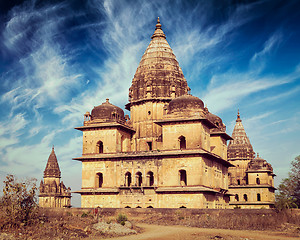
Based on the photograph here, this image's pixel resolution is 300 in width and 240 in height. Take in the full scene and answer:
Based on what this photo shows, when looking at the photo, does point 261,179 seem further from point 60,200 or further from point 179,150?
point 60,200

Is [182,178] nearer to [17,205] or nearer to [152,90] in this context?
[152,90]

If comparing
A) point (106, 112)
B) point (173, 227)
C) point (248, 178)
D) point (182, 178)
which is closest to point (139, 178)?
point (182, 178)

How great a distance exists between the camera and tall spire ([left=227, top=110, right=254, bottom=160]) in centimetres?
6594

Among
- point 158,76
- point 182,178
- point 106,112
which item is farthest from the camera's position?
point 158,76

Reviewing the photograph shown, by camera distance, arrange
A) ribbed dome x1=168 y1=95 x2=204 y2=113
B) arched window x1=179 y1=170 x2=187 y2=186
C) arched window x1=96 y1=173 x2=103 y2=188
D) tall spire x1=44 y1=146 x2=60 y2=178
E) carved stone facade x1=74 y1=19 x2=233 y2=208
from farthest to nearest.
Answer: tall spire x1=44 y1=146 x2=60 y2=178
arched window x1=96 y1=173 x2=103 y2=188
ribbed dome x1=168 y1=95 x2=204 y2=113
arched window x1=179 y1=170 x2=187 y2=186
carved stone facade x1=74 y1=19 x2=233 y2=208

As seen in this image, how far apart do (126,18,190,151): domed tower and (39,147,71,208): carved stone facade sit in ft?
74.0

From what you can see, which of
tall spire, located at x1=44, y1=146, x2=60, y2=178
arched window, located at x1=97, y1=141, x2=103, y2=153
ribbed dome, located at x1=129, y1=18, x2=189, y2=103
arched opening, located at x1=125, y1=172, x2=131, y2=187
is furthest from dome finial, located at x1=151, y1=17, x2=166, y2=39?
tall spire, located at x1=44, y1=146, x2=60, y2=178

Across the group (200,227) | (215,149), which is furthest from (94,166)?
(200,227)

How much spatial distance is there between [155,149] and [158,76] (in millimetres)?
8102

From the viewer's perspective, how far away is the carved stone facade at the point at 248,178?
200 ft

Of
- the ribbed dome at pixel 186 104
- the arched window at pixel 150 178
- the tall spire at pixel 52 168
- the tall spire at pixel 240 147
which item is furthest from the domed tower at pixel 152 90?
the tall spire at pixel 52 168

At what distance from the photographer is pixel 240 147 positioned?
66562 mm

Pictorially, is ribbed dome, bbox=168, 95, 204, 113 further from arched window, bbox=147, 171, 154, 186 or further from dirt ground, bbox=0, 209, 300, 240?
dirt ground, bbox=0, 209, 300, 240

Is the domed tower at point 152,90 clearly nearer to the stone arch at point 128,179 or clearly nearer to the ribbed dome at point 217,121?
the stone arch at point 128,179
